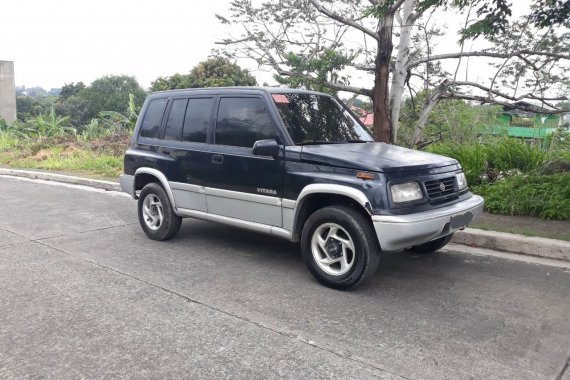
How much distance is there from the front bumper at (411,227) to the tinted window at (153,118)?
3343mm

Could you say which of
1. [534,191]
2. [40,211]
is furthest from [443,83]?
[40,211]

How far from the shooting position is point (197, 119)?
5.73 m

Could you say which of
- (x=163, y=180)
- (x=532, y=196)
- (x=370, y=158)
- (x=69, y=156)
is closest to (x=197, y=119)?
(x=163, y=180)

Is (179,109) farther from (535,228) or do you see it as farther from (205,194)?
(535,228)

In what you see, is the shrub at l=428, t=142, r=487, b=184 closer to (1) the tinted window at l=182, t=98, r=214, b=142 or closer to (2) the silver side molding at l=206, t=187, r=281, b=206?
(2) the silver side molding at l=206, t=187, r=281, b=206

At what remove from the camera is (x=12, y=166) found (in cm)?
1739

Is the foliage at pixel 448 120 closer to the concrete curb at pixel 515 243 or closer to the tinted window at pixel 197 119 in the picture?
the concrete curb at pixel 515 243

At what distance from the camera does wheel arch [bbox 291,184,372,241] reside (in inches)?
167

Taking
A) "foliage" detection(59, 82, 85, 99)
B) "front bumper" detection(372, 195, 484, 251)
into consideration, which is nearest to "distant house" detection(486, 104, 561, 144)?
"front bumper" detection(372, 195, 484, 251)

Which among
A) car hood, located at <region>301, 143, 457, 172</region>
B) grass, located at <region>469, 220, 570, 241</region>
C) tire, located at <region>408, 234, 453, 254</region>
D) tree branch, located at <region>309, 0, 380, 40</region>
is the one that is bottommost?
tire, located at <region>408, 234, 453, 254</region>

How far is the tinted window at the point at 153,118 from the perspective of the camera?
6215 mm

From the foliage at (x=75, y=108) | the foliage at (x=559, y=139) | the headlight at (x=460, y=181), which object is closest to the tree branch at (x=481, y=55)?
the foliage at (x=559, y=139)

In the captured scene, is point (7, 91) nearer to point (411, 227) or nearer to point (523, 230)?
point (523, 230)

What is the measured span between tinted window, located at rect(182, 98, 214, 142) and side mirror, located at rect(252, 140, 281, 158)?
103 centimetres
